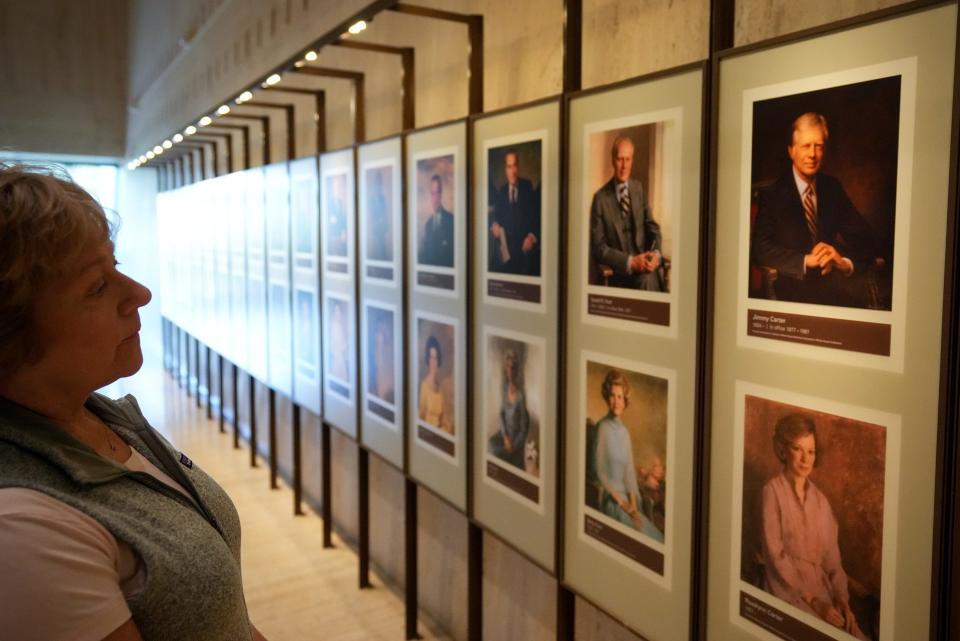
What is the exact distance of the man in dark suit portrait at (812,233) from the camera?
1.94 metres

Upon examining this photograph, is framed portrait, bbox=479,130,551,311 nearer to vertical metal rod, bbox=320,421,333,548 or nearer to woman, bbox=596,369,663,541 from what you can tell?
woman, bbox=596,369,663,541

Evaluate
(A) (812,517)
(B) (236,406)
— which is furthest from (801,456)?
(B) (236,406)

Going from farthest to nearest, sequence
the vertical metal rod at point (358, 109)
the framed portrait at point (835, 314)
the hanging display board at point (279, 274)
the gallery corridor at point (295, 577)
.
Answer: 1. the hanging display board at point (279, 274)
2. the vertical metal rod at point (358, 109)
3. the gallery corridor at point (295, 577)
4. the framed portrait at point (835, 314)

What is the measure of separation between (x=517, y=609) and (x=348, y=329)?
2.23m

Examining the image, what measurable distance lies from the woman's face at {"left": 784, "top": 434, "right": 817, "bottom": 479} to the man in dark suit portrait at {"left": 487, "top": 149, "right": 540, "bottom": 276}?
1.37m

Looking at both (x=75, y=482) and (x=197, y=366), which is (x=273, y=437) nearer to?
(x=197, y=366)

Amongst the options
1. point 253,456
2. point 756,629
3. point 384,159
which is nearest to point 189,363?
point 253,456

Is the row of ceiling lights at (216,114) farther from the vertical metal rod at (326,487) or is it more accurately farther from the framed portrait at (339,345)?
the vertical metal rod at (326,487)

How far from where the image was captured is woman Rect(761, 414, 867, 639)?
6.71 ft

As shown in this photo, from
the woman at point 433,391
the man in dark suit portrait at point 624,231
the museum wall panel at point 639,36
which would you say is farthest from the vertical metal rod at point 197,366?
the man in dark suit portrait at point 624,231

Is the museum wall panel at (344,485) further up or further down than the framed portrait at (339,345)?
further down

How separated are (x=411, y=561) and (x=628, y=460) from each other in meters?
2.53

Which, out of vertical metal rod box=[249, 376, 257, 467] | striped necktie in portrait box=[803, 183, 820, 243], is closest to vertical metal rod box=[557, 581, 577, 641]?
striped necktie in portrait box=[803, 183, 820, 243]

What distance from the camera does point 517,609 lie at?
4062 millimetres
